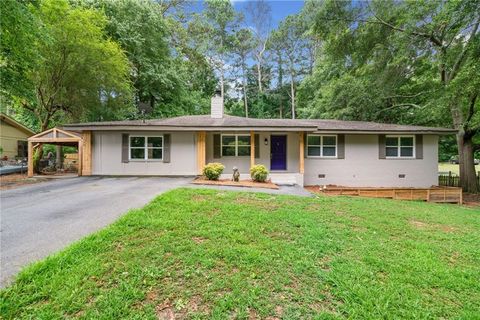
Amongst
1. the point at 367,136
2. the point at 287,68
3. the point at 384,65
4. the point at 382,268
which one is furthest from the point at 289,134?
the point at 287,68

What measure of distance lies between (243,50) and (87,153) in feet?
76.3

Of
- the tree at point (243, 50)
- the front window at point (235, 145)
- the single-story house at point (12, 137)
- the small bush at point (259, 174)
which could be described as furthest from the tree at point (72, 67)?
the tree at point (243, 50)

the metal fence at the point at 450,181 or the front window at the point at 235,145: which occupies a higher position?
the front window at the point at 235,145

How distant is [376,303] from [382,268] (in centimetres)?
86

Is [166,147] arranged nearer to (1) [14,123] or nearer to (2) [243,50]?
(1) [14,123]

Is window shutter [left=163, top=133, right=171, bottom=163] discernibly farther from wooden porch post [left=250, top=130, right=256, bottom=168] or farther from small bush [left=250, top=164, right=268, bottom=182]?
small bush [left=250, top=164, right=268, bottom=182]

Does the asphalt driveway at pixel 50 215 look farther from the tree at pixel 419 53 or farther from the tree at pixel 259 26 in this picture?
the tree at pixel 259 26

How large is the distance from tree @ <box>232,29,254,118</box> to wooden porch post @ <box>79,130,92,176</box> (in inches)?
800

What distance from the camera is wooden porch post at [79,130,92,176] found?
11297mm

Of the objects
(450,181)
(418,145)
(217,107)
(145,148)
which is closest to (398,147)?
A: (418,145)

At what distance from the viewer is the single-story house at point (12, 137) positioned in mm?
17250

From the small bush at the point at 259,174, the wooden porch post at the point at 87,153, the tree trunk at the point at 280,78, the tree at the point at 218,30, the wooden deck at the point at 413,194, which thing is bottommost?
the wooden deck at the point at 413,194

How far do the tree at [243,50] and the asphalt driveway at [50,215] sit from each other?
78.2ft

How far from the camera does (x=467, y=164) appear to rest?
13.1 metres
